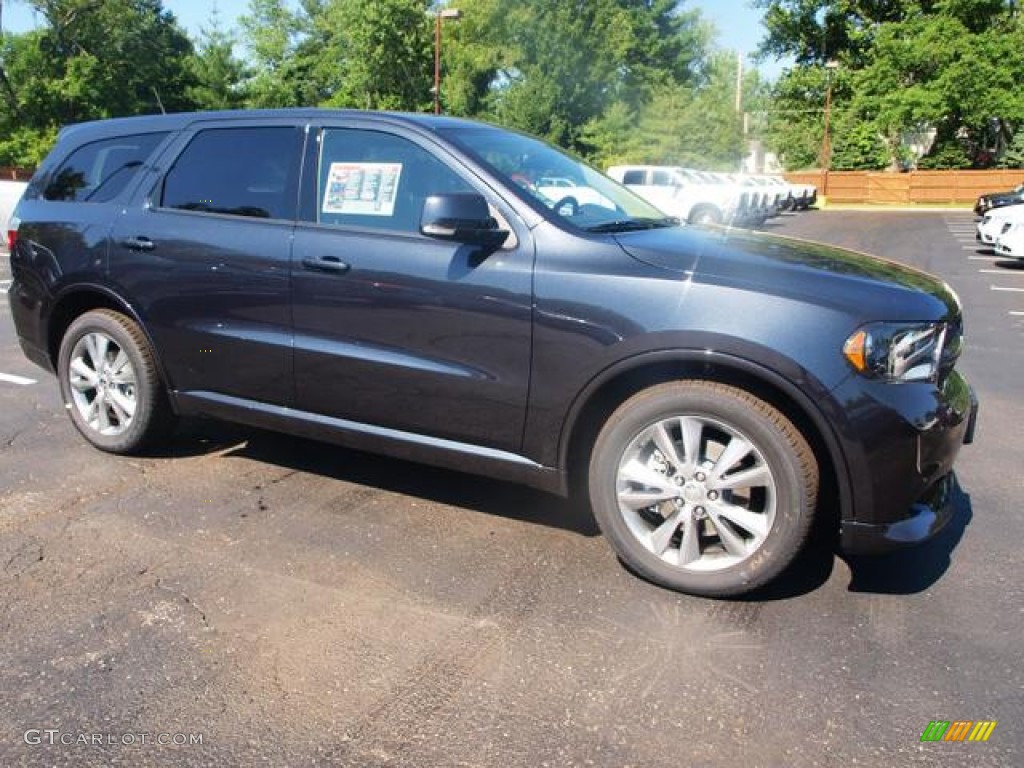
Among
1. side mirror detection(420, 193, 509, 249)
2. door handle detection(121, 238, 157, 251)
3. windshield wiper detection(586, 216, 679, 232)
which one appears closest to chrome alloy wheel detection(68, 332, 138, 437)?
door handle detection(121, 238, 157, 251)

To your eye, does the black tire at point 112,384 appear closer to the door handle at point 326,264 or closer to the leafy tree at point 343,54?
the door handle at point 326,264

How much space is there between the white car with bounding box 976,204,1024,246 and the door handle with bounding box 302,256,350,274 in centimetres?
1434

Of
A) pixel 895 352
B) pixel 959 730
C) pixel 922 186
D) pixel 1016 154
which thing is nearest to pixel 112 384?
pixel 895 352

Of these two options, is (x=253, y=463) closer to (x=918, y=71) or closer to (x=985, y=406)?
(x=985, y=406)

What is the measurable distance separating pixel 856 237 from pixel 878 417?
22.1 m

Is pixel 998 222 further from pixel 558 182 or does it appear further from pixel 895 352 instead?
pixel 895 352

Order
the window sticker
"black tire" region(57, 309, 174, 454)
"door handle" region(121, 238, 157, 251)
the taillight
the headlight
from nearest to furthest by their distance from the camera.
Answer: the headlight
the window sticker
"door handle" region(121, 238, 157, 251)
"black tire" region(57, 309, 174, 454)
the taillight

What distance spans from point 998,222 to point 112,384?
15.8 m

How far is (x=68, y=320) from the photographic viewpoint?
489 cm

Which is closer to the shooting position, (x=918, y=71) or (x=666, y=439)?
(x=666, y=439)

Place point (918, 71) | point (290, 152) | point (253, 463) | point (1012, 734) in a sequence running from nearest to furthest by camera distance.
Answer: point (1012, 734), point (290, 152), point (253, 463), point (918, 71)

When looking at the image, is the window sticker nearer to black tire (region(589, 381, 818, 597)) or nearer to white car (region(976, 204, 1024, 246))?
black tire (region(589, 381, 818, 597))

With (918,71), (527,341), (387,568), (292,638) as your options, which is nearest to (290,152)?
(527,341)

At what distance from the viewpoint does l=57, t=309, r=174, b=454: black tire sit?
14.9ft
